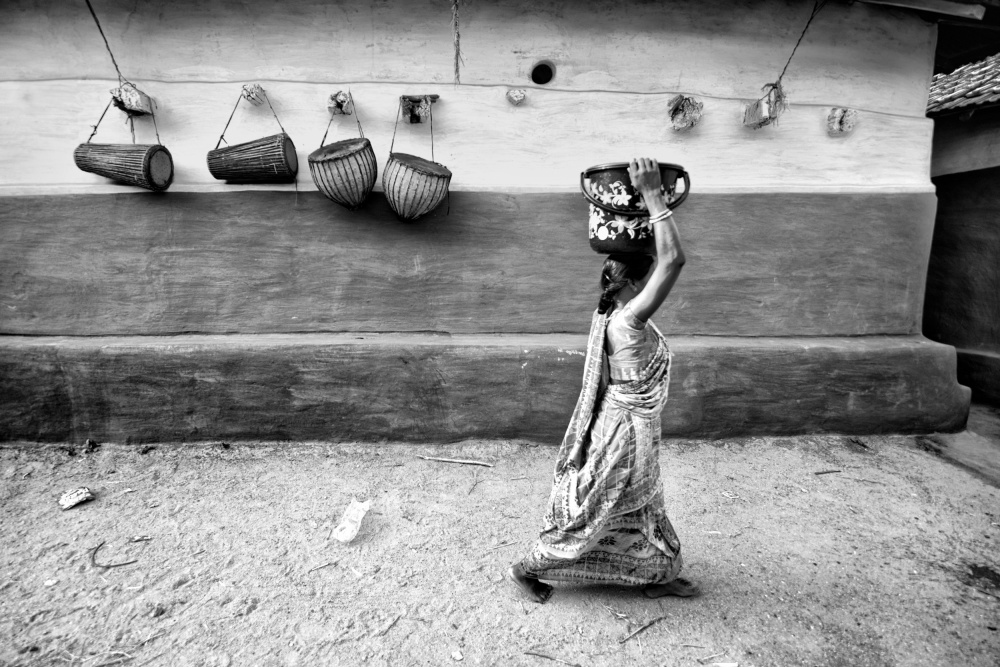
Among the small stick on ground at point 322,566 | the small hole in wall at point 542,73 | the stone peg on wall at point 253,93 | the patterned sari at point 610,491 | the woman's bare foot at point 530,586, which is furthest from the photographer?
the small hole in wall at point 542,73

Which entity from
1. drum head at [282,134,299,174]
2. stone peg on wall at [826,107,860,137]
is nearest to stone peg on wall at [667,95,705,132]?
stone peg on wall at [826,107,860,137]

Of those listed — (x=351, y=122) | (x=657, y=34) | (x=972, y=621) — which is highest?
(x=657, y=34)

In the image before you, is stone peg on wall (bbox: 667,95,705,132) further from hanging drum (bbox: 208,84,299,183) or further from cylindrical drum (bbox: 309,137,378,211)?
hanging drum (bbox: 208,84,299,183)

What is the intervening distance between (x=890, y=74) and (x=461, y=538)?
4.26 meters

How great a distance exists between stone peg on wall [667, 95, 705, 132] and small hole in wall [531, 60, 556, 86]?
825 mm

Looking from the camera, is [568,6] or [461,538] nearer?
[461,538]

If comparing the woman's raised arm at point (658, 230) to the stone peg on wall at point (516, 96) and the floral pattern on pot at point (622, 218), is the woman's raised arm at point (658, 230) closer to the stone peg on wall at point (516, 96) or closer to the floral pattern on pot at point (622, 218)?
the floral pattern on pot at point (622, 218)

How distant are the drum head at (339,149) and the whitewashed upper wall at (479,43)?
55cm

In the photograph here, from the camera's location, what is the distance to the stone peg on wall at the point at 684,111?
3.26 meters

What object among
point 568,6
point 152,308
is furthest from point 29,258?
point 568,6

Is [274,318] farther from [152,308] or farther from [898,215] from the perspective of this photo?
[898,215]

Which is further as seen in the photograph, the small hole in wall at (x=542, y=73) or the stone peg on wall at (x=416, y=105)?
the small hole in wall at (x=542, y=73)

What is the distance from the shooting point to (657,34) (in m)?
3.37

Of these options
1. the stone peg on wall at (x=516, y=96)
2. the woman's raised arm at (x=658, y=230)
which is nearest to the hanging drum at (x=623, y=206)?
the woman's raised arm at (x=658, y=230)
